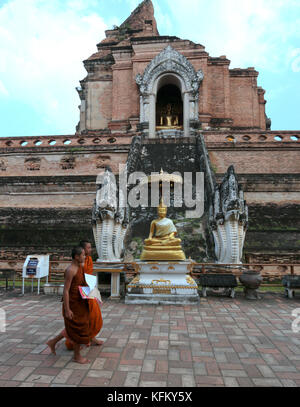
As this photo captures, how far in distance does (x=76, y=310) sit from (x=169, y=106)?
23.3 metres

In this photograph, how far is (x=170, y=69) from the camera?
66.5 feet

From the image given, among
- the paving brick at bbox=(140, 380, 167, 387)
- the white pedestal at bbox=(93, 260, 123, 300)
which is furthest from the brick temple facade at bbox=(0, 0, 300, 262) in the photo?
the paving brick at bbox=(140, 380, 167, 387)

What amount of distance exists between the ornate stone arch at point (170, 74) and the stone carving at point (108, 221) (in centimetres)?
1252

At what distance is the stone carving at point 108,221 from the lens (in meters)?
8.12

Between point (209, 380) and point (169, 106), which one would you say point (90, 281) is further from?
point (169, 106)

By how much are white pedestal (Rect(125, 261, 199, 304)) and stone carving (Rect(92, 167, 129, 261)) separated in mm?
1635

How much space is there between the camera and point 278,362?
356cm

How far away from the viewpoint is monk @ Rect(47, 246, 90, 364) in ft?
11.5

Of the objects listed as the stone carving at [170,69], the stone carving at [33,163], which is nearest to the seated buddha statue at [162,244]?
the stone carving at [33,163]

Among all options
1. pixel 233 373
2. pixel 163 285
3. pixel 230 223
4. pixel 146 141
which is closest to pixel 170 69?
pixel 146 141

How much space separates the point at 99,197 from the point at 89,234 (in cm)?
302

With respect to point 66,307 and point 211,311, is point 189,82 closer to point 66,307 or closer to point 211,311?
point 211,311

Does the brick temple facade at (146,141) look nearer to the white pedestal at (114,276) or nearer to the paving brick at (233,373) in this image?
the white pedestal at (114,276)
